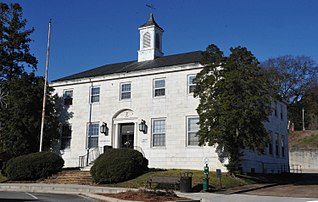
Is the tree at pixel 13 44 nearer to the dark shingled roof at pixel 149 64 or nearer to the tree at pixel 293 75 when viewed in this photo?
the dark shingled roof at pixel 149 64

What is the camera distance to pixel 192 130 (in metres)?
26.4

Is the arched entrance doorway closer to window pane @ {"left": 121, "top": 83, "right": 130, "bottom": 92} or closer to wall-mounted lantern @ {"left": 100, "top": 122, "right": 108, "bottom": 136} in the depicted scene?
wall-mounted lantern @ {"left": 100, "top": 122, "right": 108, "bottom": 136}

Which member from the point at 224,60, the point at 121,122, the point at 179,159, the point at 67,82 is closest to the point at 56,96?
the point at 67,82

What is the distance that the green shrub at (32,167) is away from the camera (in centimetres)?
2452

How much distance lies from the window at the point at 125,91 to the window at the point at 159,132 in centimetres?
329

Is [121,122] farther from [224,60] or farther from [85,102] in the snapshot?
[224,60]

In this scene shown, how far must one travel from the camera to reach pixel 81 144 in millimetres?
30531

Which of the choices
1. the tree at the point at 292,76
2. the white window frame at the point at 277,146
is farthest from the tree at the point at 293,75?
the white window frame at the point at 277,146

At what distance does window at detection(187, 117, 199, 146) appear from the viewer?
26219 millimetres

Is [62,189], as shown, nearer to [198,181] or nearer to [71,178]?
[71,178]

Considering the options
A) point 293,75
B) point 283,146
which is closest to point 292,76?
point 293,75

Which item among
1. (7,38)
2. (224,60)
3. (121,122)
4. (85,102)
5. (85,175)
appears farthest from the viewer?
(7,38)

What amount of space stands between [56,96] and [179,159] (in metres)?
12.5

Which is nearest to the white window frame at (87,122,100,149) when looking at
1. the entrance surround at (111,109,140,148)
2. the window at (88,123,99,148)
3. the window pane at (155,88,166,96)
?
the window at (88,123,99,148)
